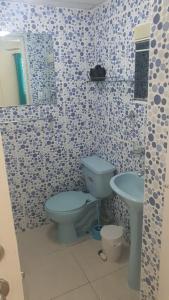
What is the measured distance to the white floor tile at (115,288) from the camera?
72.4 inches

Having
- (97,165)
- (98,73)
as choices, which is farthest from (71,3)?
(97,165)

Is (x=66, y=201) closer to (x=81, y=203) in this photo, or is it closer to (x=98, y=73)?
(x=81, y=203)

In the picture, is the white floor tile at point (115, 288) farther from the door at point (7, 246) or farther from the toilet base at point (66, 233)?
the door at point (7, 246)

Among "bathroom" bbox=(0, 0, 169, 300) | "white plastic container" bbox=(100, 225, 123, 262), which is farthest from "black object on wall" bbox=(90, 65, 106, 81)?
"white plastic container" bbox=(100, 225, 123, 262)

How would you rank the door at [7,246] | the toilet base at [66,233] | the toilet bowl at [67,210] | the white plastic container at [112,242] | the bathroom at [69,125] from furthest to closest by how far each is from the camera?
the toilet base at [66,233] → the toilet bowl at [67,210] → the white plastic container at [112,242] → the bathroom at [69,125] → the door at [7,246]

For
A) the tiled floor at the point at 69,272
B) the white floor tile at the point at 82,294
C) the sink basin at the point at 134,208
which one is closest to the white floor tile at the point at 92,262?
the tiled floor at the point at 69,272

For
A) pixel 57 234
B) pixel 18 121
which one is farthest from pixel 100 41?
pixel 57 234

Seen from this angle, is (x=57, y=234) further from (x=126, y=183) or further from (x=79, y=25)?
(x=79, y=25)

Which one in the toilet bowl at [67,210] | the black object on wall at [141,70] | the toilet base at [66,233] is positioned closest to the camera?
the black object on wall at [141,70]

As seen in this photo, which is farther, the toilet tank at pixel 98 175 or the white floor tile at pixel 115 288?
the toilet tank at pixel 98 175

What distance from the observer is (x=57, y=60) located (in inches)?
92.9

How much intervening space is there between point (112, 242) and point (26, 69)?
1812mm

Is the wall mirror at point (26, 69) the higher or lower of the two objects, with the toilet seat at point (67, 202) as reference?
higher

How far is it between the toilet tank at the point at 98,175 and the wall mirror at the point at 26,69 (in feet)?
2.66
